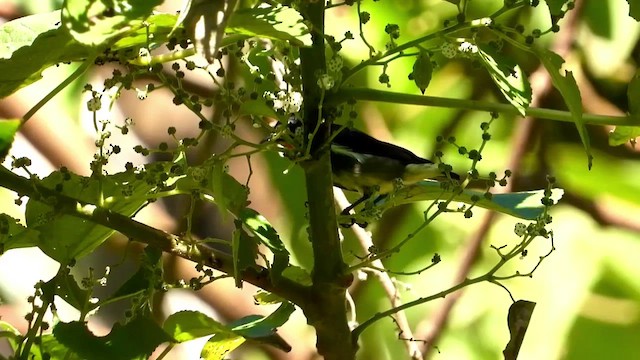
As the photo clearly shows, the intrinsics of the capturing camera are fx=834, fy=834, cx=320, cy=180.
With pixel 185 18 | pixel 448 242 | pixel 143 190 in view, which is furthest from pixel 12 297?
pixel 185 18

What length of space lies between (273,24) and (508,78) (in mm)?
129

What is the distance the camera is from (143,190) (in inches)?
17.4

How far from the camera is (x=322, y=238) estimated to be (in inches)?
17.2

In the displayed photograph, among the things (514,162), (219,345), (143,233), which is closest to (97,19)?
(143,233)

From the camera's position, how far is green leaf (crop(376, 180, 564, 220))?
479 millimetres

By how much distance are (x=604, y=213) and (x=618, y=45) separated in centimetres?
24

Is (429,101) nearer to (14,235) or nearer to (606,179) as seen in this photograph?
(14,235)

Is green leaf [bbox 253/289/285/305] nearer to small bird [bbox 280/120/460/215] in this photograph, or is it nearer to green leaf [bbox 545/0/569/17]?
small bird [bbox 280/120/460/215]

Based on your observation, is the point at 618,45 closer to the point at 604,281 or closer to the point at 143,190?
the point at 604,281

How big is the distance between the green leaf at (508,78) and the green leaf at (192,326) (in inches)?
7.9

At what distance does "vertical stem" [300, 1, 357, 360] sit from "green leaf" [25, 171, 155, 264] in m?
0.09

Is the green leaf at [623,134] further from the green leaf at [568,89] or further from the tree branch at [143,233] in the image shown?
the tree branch at [143,233]

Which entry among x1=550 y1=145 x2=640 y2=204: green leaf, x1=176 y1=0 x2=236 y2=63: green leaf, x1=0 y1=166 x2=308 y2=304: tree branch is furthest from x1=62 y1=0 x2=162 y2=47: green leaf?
x1=550 y1=145 x2=640 y2=204: green leaf

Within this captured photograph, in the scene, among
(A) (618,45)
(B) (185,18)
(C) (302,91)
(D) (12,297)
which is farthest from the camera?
(A) (618,45)
